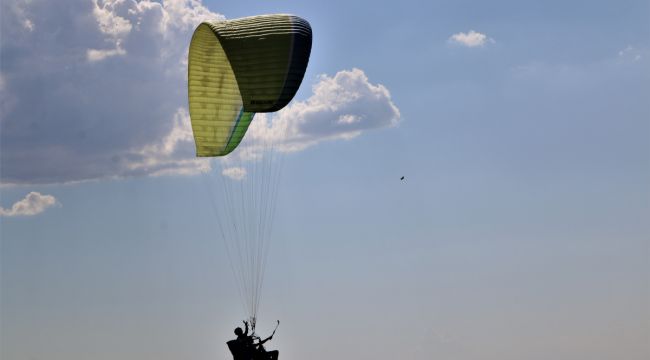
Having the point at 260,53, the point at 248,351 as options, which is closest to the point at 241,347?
the point at 248,351

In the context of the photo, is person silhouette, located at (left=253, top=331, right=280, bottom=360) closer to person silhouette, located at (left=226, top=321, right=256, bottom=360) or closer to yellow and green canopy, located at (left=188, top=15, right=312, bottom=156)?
person silhouette, located at (left=226, top=321, right=256, bottom=360)

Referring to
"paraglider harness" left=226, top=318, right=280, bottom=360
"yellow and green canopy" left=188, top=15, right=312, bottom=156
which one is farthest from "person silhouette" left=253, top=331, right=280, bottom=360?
"yellow and green canopy" left=188, top=15, right=312, bottom=156

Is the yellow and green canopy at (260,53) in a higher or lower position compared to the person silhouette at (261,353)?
higher

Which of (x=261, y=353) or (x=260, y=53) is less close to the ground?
(x=260, y=53)

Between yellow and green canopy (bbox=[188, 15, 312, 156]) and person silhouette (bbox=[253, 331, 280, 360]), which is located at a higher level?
yellow and green canopy (bbox=[188, 15, 312, 156])

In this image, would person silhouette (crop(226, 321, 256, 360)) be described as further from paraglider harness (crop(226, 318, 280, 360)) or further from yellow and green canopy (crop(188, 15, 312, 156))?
yellow and green canopy (crop(188, 15, 312, 156))

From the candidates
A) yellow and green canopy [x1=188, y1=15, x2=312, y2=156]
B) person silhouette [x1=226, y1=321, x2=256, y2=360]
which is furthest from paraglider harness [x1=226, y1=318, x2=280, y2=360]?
yellow and green canopy [x1=188, y1=15, x2=312, y2=156]

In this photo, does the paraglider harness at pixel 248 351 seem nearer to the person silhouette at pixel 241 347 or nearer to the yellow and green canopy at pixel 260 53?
the person silhouette at pixel 241 347

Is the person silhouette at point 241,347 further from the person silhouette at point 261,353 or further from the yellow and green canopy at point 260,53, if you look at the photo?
the yellow and green canopy at point 260,53

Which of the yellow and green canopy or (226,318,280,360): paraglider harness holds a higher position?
the yellow and green canopy

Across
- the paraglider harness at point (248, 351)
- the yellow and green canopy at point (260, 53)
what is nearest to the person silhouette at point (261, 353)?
the paraglider harness at point (248, 351)

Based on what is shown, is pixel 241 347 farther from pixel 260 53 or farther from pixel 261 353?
pixel 260 53

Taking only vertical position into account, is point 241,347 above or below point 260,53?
below

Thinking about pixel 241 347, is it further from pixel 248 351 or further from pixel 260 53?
pixel 260 53
